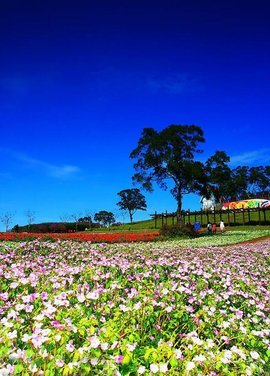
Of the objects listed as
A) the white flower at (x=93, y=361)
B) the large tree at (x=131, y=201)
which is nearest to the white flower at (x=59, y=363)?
the white flower at (x=93, y=361)

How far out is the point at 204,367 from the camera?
332cm

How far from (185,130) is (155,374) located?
160 ft

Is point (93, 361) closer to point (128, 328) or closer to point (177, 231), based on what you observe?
point (128, 328)

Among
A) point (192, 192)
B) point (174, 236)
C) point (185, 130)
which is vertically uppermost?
point (185, 130)

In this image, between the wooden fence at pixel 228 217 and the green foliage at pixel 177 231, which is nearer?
the green foliage at pixel 177 231

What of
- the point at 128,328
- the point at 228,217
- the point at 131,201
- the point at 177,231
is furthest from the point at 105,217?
the point at 128,328

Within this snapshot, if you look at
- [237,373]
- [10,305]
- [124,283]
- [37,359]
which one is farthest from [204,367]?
[124,283]

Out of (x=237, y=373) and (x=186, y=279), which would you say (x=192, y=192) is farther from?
(x=237, y=373)

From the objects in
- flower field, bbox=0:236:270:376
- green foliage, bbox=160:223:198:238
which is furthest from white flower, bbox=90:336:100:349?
green foliage, bbox=160:223:198:238

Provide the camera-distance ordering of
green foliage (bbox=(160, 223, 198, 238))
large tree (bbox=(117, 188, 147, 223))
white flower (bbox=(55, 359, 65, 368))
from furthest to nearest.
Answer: large tree (bbox=(117, 188, 147, 223))
green foliage (bbox=(160, 223, 198, 238))
white flower (bbox=(55, 359, 65, 368))

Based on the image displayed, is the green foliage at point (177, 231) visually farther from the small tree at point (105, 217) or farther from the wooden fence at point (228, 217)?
the small tree at point (105, 217)

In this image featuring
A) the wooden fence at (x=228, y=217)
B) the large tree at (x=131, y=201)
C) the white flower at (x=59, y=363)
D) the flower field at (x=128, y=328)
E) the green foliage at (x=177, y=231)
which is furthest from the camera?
the large tree at (x=131, y=201)

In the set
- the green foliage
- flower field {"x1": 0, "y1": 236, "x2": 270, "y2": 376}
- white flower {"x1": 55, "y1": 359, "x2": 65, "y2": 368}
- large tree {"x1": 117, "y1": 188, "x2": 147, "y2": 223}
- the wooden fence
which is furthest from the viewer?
large tree {"x1": 117, "y1": 188, "x2": 147, "y2": 223}

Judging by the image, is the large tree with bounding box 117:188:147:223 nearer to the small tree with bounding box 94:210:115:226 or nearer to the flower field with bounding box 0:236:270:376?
the small tree with bounding box 94:210:115:226
